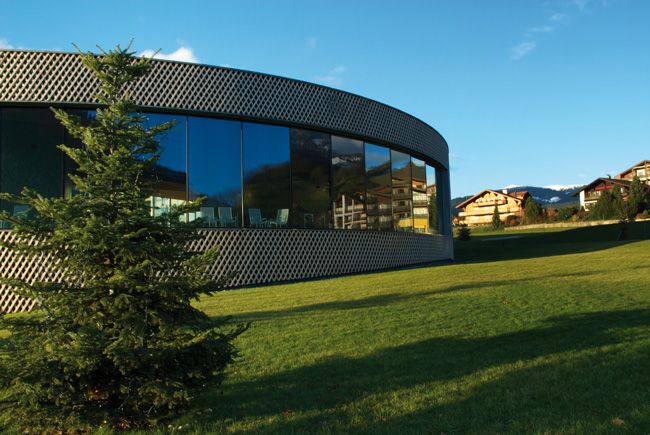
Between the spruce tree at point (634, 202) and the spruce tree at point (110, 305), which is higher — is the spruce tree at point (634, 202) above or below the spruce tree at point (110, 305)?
above

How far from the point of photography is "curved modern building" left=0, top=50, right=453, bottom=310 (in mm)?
14156

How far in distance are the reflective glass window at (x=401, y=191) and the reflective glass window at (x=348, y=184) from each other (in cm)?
201

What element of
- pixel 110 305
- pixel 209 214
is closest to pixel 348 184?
pixel 209 214

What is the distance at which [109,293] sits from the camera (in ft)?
15.5

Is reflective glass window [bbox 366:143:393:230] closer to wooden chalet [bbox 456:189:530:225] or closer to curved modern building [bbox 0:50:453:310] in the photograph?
curved modern building [bbox 0:50:453:310]

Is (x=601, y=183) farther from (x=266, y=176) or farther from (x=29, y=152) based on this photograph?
(x=29, y=152)

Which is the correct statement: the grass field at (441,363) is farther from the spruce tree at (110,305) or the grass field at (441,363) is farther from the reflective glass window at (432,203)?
the reflective glass window at (432,203)

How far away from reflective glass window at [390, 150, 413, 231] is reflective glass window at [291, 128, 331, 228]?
143 inches

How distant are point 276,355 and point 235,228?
8603 mm

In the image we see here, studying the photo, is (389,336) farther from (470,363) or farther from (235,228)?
(235,228)

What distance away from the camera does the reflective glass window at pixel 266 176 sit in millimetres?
16047

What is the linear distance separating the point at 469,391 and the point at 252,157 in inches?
461

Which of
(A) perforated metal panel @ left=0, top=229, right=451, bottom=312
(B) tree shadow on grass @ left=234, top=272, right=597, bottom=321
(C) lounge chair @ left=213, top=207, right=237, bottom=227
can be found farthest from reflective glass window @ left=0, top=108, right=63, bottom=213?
(B) tree shadow on grass @ left=234, top=272, right=597, bottom=321

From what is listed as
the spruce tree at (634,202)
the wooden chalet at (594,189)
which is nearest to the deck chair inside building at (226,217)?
the spruce tree at (634,202)
